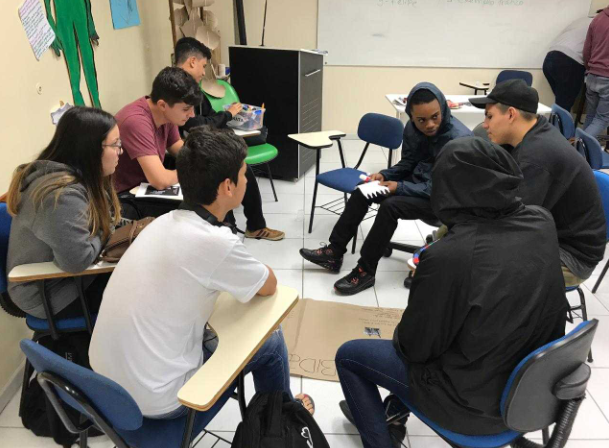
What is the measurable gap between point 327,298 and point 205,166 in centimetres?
156

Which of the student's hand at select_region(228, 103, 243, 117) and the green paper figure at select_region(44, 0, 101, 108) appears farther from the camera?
the student's hand at select_region(228, 103, 243, 117)

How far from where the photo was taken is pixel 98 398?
1.07m

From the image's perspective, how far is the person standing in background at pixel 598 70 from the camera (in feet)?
14.8

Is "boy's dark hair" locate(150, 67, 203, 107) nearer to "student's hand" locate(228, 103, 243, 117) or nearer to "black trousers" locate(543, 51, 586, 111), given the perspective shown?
"student's hand" locate(228, 103, 243, 117)

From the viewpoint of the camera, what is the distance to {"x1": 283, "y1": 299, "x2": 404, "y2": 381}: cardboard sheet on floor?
215cm

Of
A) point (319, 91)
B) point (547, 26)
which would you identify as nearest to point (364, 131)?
point (319, 91)

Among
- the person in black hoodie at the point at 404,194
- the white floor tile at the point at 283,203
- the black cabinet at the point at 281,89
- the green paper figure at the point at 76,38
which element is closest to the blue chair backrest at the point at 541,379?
the person in black hoodie at the point at 404,194

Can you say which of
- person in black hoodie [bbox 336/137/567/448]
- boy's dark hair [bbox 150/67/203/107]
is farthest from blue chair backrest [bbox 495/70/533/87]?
person in black hoodie [bbox 336/137/567/448]

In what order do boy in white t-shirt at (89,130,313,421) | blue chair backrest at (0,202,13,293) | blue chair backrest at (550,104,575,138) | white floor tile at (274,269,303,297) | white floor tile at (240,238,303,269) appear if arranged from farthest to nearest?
1. blue chair backrest at (550,104,575,138)
2. white floor tile at (240,238,303,269)
3. white floor tile at (274,269,303,297)
4. blue chair backrest at (0,202,13,293)
5. boy in white t-shirt at (89,130,313,421)

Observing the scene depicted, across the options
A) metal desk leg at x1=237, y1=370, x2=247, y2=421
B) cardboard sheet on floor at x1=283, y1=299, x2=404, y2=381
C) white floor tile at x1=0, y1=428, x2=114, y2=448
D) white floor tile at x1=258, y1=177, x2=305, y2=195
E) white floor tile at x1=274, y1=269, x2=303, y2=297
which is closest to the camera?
metal desk leg at x1=237, y1=370, x2=247, y2=421

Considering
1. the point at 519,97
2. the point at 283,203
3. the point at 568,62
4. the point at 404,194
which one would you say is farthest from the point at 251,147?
the point at 568,62

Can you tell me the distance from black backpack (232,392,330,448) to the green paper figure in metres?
1.95

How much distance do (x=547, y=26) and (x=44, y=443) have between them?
5.82m

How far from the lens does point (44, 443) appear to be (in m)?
1.75
